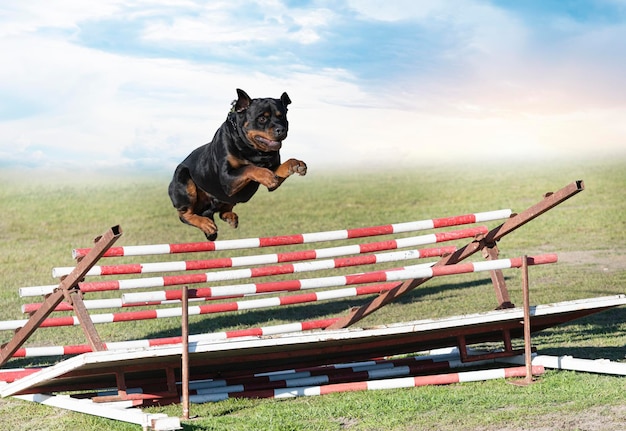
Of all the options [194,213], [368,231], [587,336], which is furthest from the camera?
[587,336]

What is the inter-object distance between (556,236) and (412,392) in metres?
12.5

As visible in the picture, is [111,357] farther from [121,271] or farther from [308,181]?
[308,181]

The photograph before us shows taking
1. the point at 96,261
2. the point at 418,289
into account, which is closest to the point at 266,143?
the point at 96,261

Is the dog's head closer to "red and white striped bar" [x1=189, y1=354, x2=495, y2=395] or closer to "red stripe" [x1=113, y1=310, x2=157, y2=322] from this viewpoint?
"red and white striped bar" [x1=189, y1=354, x2=495, y2=395]

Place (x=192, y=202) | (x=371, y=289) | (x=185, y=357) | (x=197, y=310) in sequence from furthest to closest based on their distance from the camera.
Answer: (x=371, y=289) → (x=197, y=310) → (x=192, y=202) → (x=185, y=357)

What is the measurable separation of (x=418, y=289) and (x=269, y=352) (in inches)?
265

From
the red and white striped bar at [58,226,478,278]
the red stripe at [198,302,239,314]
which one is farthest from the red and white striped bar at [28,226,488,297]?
the red stripe at [198,302,239,314]

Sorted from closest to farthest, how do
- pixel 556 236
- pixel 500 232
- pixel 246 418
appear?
pixel 246 418
pixel 500 232
pixel 556 236

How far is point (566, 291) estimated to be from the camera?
12008 millimetres

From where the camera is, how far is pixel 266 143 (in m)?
4.97

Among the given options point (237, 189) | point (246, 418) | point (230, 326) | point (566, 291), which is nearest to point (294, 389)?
point (246, 418)

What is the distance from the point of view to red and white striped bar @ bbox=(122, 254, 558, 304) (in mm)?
5965

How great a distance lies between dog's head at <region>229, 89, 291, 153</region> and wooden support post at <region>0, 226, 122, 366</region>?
3.40ft

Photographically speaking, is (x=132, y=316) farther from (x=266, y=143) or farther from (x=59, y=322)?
(x=266, y=143)
